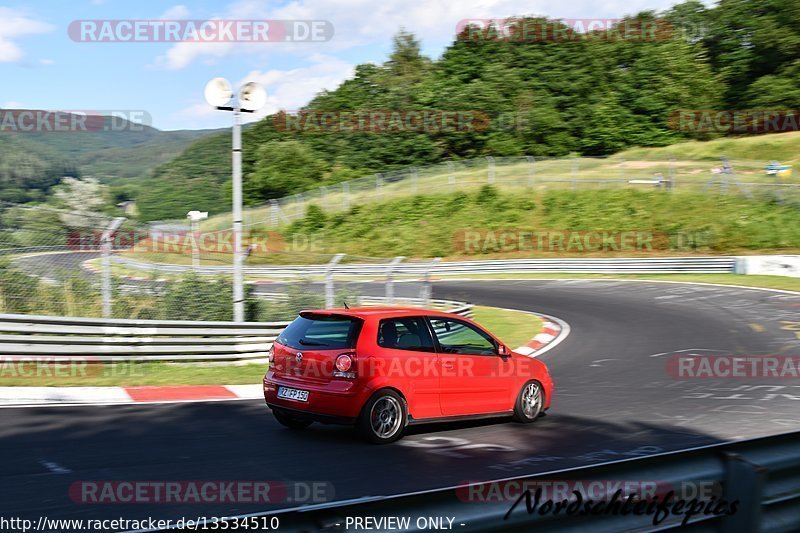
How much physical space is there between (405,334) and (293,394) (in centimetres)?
137

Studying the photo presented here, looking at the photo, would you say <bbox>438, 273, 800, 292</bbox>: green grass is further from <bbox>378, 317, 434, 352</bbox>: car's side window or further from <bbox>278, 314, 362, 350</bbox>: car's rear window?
<bbox>278, 314, 362, 350</bbox>: car's rear window

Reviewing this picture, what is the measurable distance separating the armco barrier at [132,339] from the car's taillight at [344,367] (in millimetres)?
5546

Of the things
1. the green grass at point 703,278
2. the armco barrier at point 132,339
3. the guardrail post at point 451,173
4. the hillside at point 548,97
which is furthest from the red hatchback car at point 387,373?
the hillside at point 548,97

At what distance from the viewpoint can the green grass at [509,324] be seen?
17.6m

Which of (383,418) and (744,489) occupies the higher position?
(744,489)

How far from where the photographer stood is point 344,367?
8133 mm

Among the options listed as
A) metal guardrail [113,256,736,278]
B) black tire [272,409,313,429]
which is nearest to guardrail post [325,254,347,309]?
black tire [272,409,313,429]

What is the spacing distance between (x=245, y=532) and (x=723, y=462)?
207 cm

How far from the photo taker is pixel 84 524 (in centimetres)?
525

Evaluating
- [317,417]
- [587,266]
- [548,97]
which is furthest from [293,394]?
[548,97]

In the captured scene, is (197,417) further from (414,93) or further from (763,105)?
(763,105)

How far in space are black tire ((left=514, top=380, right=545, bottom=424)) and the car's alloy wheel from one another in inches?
70.3

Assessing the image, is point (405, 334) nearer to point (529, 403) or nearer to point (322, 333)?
point (322, 333)

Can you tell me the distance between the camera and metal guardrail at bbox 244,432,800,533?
2.63 m
